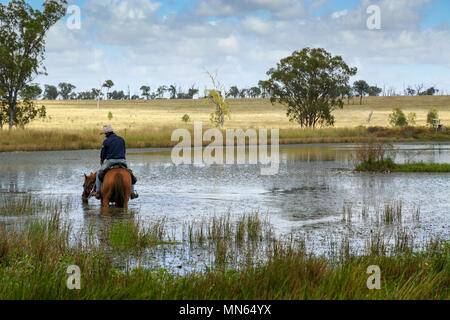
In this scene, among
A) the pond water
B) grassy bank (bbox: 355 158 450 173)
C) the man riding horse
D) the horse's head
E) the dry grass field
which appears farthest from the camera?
the dry grass field

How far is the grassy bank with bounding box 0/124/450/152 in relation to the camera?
37062mm

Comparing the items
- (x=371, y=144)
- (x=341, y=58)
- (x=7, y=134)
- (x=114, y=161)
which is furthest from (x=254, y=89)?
(x=114, y=161)

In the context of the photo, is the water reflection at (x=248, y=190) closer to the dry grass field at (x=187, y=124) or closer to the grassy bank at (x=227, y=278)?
the grassy bank at (x=227, y=278)

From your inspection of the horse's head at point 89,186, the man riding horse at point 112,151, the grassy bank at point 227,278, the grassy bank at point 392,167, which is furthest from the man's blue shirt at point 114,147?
the grassy bank at point 392,167

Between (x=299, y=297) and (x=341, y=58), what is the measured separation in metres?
60.0

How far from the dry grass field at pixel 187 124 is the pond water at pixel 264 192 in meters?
6.94

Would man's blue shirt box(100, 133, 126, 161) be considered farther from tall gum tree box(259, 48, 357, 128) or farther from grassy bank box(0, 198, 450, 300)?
tall gum tree box(259, 48, 357, 128)

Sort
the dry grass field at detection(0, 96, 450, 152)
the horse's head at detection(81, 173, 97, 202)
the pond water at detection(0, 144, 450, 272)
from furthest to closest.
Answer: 1. the dry grass field at detection(0, 96, 450, 152)
2. the horse's head at detection(81, 173, 97, 202)
3. the pond water at detection(0, 144, 450, 272)

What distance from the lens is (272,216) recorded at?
1236 centimetres

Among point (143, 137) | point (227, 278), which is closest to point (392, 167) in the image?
point (227, 278)

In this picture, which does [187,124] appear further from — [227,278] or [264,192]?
[227,278]

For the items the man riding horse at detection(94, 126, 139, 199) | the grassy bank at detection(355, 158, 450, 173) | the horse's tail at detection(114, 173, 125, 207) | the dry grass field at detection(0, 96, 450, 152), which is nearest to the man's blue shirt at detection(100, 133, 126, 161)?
the man riding horse at detection(94, 126, 139, 199)

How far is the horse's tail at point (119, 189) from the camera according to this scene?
1303 cm
